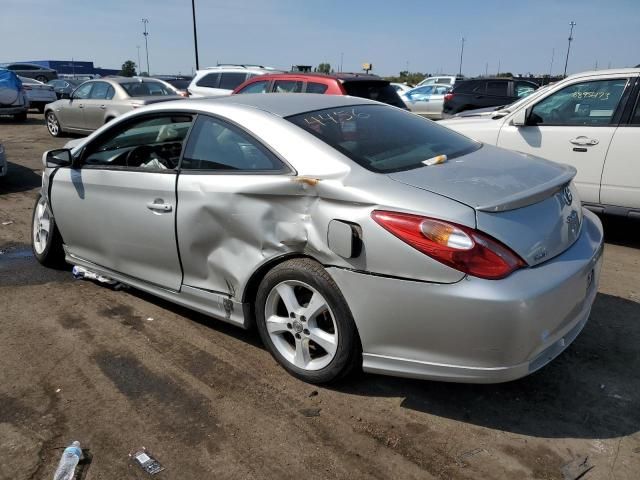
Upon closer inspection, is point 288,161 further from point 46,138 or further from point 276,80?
point 46,138

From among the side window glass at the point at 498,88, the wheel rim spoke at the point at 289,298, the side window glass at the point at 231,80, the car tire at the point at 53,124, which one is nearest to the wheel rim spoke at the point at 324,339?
the wheel rim spoke at the point at 289,298

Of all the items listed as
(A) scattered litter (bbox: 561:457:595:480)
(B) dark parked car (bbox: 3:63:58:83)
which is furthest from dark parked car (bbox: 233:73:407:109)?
(B) dark parked car (bbox: 3:63:58:83)

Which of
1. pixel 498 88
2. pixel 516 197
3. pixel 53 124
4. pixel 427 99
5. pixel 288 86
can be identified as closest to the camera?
pixel 516 197

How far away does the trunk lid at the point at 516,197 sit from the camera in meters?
2.52

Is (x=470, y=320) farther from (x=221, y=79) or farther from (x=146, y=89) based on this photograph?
(x=146, y=89)

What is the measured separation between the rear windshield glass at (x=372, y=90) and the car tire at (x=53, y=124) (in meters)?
9.39

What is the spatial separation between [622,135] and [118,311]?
484 cm

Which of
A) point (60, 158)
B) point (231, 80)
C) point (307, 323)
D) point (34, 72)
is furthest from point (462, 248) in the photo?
point (34, 72)

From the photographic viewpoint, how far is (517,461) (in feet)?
8.12

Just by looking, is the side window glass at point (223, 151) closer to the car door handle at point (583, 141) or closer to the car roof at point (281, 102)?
the car roof at point (281, 102)

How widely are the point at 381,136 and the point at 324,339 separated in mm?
1288

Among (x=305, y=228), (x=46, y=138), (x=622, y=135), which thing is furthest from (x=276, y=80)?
(x=46, y=138)

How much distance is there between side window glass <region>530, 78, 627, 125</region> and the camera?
17.9ft

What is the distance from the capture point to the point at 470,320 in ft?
7.93
